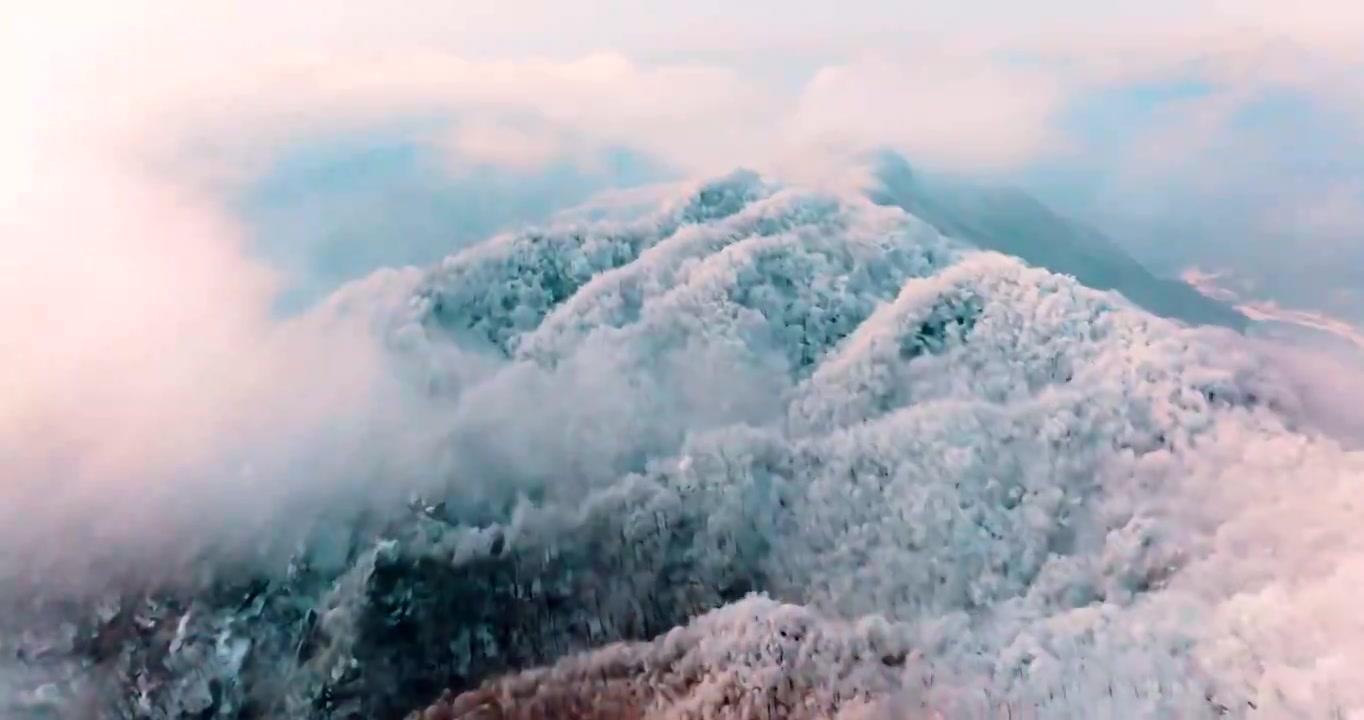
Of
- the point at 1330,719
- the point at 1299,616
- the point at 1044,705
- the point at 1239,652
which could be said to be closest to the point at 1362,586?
the point at 1299,616

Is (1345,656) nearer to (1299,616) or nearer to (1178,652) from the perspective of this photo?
(1299,616)

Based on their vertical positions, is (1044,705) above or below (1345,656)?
below

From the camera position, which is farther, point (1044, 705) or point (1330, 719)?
point (1044, 705)

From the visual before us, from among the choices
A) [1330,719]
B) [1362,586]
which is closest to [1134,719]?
[1330,719]

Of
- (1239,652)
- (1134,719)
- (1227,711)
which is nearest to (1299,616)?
(1239,652)

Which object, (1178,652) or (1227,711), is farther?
(1178,652)

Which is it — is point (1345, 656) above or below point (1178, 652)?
above

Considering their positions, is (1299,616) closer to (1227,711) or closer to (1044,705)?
(1227,711)

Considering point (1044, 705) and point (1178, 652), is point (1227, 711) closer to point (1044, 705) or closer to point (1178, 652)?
point (1178, 652)

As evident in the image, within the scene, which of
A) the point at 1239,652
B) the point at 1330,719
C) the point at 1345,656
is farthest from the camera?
the point at 1239,652

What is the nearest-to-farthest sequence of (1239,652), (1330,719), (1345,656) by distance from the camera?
1. (1330,719)
2. (1345,656)
3. (1239,652)
